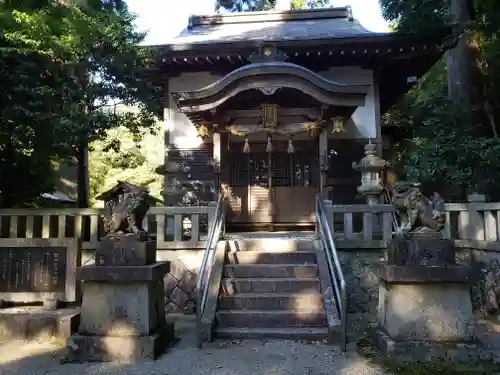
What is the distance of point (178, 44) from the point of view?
36.2ft

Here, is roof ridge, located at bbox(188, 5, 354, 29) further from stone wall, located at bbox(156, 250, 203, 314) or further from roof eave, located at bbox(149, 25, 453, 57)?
stone wall, located at bbox(156, 250, 203, 314)

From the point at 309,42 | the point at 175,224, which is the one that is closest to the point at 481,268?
the point at 175,224

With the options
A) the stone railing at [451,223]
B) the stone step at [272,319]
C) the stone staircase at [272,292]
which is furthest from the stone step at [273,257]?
the stone step at [272,319]

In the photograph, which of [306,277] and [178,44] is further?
[178,44]

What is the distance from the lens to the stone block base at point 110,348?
206 inches

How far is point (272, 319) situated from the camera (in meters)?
6.42

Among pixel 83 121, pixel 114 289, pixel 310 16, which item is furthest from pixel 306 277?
pixel 310 16

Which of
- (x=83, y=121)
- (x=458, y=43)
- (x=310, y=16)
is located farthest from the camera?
(x=310, y=16)

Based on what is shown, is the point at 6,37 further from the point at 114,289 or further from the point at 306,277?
the point at 306,277

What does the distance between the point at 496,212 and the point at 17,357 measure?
25.9 feet

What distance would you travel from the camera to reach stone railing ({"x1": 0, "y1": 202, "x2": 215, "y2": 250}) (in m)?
8.18

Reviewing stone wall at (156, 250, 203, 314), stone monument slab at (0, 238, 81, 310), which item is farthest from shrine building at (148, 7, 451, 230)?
stone monument slab at (0, 238, 81, 310)

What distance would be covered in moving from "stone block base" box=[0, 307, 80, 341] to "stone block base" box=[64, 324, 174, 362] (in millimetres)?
978

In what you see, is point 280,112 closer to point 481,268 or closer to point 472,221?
point 472,221
